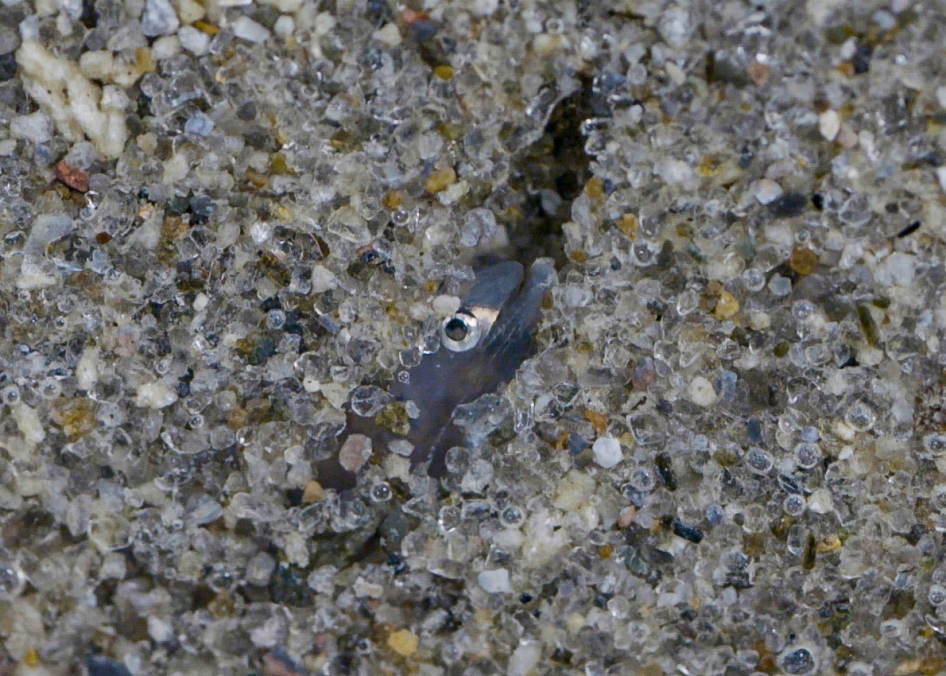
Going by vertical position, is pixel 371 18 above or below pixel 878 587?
above

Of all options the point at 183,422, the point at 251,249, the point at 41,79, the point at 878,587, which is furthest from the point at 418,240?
the point at 878,587

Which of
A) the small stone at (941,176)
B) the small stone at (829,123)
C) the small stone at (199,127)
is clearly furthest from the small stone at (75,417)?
the small stone at (941,176)

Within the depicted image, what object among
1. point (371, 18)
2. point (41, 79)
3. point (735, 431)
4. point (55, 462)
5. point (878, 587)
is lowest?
point (55, 462)

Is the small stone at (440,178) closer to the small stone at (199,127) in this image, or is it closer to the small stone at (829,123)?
the small stone at (199,127)

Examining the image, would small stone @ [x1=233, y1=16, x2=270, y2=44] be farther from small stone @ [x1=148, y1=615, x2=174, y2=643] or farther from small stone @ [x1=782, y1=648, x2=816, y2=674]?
small stone @ [x1=782, y1=648, x2=816, y2=674]

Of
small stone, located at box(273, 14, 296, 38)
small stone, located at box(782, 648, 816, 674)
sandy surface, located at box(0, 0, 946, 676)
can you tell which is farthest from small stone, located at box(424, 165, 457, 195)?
small stone, located at box(782, 648, 816, 674)

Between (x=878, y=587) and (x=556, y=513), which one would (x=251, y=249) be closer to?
(x=556, y=513)
